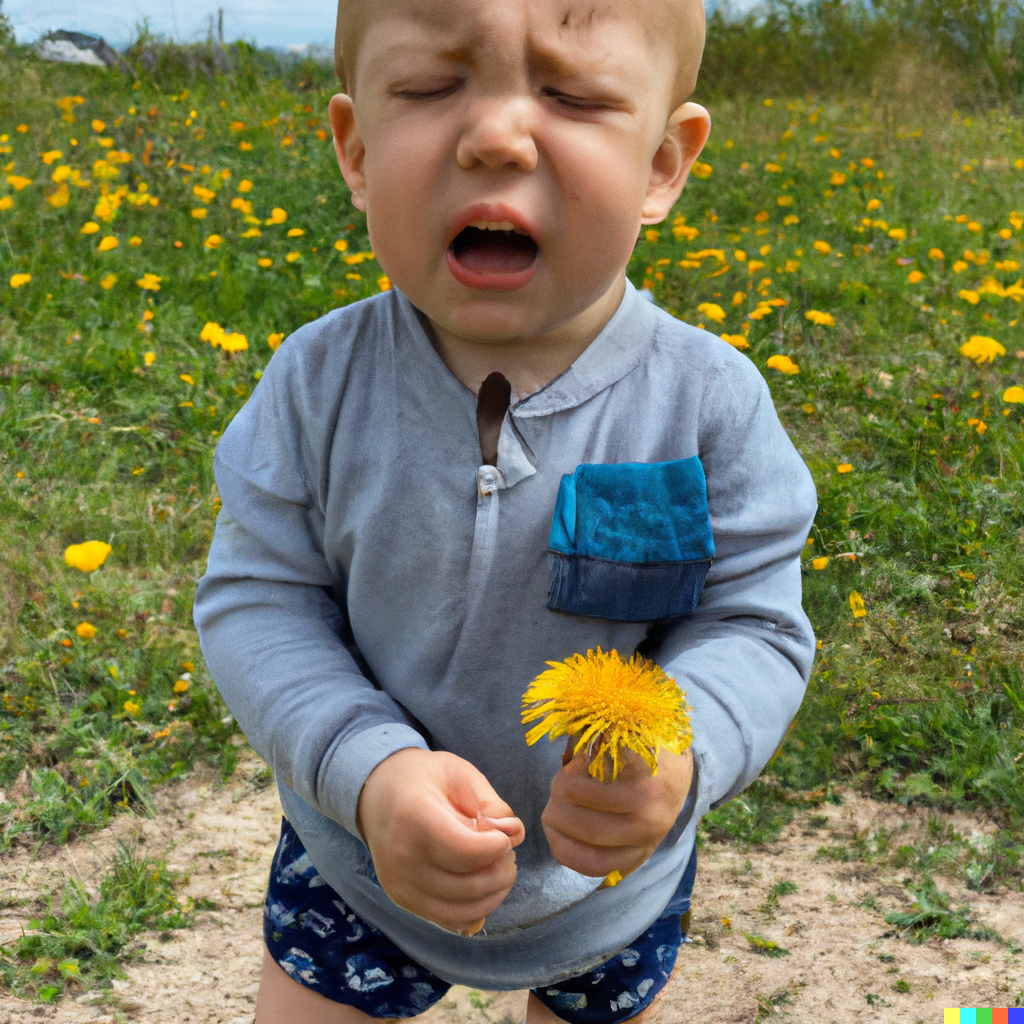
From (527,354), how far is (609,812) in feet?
1.75

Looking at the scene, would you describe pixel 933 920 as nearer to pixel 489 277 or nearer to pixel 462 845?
pixel 462 845

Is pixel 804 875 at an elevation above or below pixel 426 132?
below

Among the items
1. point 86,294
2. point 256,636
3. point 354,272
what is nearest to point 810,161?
point 354,272

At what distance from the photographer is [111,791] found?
2.36m

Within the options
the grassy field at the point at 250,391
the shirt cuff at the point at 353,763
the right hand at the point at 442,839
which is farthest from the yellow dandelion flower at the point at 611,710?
the grassy field at the point at 250,391

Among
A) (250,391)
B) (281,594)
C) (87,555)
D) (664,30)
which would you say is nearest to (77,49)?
(250,391)

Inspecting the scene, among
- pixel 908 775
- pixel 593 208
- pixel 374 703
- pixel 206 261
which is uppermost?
pixel 593 208

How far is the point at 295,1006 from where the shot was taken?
1.51 meters

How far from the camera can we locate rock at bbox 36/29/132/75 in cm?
765

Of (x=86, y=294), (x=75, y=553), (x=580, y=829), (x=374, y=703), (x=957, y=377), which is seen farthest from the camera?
(x=86, y=294)

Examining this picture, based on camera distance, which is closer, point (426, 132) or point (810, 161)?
point (426, 132)

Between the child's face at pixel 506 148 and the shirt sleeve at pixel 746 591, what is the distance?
262 millimetres

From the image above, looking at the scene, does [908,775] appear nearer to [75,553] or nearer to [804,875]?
[804,875]

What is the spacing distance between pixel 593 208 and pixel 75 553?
5.72 ft
